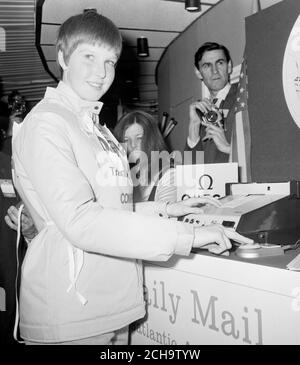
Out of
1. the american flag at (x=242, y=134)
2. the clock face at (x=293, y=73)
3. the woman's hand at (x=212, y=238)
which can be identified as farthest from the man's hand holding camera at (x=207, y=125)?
the woman's hand at (x=212, y=238)

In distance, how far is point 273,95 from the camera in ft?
5.56

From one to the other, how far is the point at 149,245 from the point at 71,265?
8.3 inches

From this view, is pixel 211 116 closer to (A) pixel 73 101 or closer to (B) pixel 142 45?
(A) pixel 73 101

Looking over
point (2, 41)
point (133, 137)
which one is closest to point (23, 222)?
point (133, 137)

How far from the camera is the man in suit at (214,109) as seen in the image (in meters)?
2.15

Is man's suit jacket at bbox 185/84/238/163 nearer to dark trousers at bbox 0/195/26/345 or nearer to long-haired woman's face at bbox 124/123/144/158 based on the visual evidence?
long-haired woman's face at bbox 124/123/144/158

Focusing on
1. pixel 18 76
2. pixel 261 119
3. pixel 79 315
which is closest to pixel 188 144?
pixel 261 119

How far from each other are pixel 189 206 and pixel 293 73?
0.69m

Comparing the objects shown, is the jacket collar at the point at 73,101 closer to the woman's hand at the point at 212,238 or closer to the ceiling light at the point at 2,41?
the woman's hand at the point at 212,238

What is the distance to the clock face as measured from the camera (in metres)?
1.58

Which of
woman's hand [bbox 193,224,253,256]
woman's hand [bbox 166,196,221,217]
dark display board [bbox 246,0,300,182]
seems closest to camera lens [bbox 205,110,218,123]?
dark display board [bbox 246,0,300,182]

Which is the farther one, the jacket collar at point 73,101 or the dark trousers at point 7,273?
the dark trousers at point 7,273

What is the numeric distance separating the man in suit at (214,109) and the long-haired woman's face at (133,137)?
0.96 ft

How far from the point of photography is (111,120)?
27.9ft
